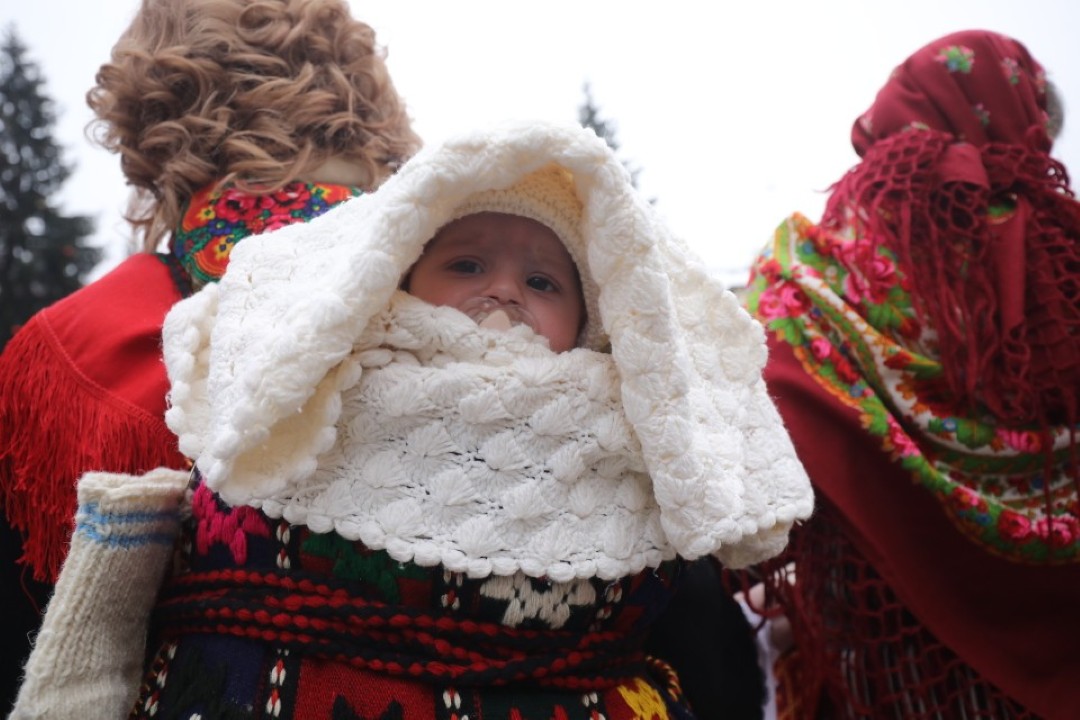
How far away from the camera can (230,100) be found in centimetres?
135

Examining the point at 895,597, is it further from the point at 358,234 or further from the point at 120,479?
the point at 120,479

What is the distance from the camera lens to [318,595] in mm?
877

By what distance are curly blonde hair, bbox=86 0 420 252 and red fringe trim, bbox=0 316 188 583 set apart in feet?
1.16

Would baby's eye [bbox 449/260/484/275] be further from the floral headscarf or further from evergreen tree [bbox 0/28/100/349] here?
evergreen tree [bbox 0/28/100/349]

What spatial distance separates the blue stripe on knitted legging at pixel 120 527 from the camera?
896 millimetres

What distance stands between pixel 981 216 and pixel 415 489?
1.17 metres

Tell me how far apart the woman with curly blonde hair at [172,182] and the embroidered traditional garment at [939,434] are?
2.93 feet

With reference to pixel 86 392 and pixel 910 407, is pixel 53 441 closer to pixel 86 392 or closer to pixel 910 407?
pixel 86 392

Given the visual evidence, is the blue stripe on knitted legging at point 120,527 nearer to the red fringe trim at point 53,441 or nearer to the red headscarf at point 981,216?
the red fringe trim at point 53,441

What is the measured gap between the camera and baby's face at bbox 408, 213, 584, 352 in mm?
1045

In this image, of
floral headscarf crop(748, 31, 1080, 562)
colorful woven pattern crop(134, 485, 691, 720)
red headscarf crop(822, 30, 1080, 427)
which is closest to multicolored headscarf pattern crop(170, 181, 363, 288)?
colorful woven pattern crop(134, 485, 691, 720)

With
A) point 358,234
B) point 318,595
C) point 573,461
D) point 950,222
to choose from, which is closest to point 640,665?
point 573,461

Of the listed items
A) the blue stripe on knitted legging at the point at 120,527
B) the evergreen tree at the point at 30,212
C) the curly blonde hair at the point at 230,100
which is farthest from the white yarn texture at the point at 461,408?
the evergreen tree at the point at 30,212

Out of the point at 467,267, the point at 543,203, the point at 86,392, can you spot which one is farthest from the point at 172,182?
the point at 543,203
